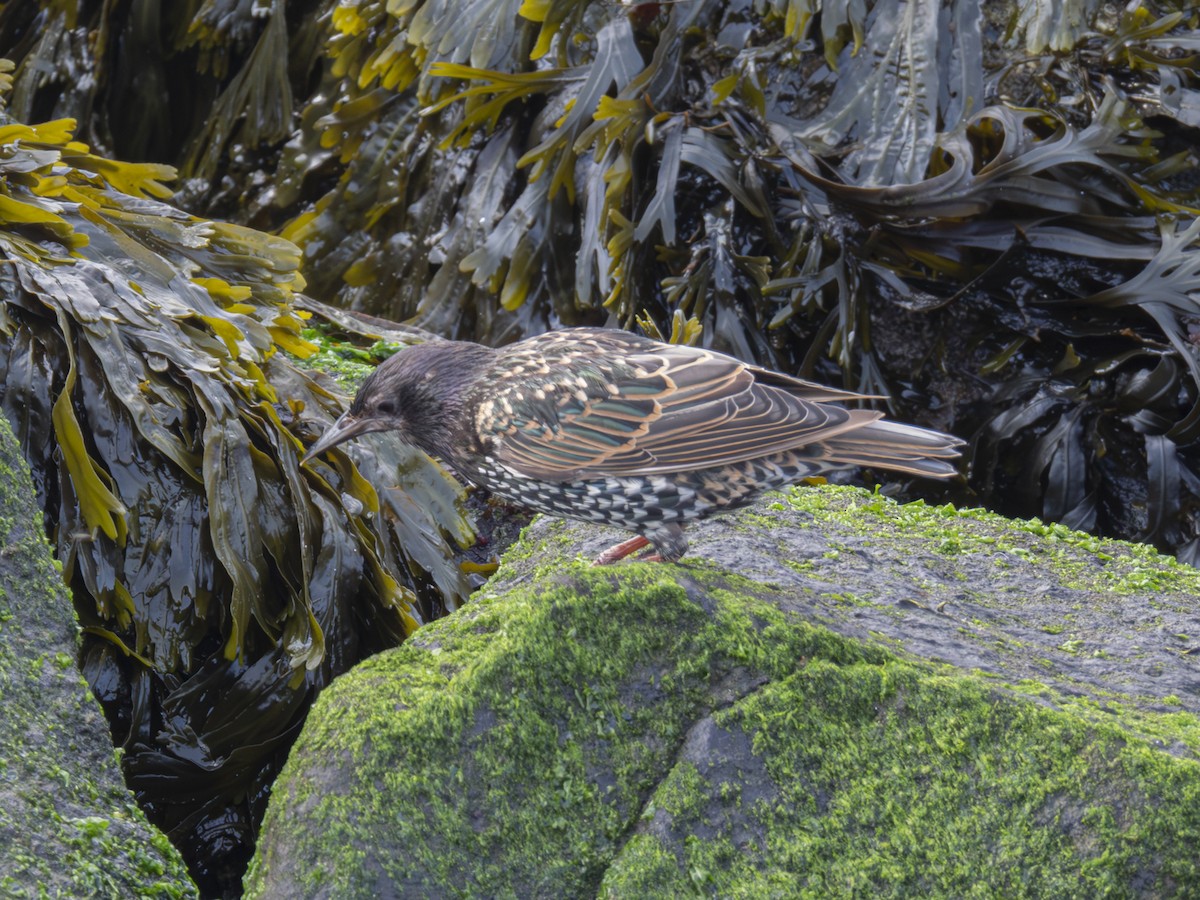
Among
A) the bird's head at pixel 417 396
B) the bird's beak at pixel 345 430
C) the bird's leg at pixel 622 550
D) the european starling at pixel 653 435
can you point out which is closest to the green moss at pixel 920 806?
the european starling at pixel 653 435

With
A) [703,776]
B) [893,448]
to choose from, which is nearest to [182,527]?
[703,776]

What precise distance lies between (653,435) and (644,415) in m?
0.06

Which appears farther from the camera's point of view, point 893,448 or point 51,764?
point 893,448

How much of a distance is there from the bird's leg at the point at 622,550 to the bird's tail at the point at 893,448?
0.58 metres

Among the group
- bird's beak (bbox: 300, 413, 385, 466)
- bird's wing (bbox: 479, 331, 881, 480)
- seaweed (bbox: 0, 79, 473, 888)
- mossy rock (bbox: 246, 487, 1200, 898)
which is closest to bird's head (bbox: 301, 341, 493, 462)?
bird's beak (bbox: 300, 413, 385, 466)

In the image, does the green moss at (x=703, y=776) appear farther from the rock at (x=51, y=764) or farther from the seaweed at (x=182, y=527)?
the seaweed at (x=182, y=527)

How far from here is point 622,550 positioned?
10.5ft

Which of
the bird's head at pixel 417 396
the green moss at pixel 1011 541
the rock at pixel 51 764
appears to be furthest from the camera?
the green moss at pixel 1011 541

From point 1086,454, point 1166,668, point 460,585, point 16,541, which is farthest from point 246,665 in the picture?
point 1086,454

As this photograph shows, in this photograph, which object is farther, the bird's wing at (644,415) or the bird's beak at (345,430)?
the bird's beak at (345,430)

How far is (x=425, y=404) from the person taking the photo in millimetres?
3357

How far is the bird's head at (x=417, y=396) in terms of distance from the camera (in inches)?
131

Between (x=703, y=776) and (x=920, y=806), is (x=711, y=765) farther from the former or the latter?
(x=920, y=806)

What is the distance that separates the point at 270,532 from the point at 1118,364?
3.60m
